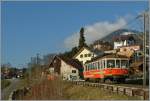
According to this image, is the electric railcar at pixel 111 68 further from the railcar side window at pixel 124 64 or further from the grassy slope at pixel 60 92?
the grassy slope at pixel 60 92

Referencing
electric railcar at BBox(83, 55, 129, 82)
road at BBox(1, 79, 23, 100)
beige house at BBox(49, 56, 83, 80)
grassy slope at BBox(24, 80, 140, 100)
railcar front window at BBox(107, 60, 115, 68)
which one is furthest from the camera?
beige house at BBox(49, 56, 83, 80)

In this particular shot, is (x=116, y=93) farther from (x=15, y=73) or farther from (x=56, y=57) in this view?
(x=15, y=73)

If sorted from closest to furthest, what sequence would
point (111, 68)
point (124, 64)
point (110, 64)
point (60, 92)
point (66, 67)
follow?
point (111, 68) < point (110, 64) < point (124, 64) < point (60, 92) < point (66, 67)

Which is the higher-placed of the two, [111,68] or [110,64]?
[110,64]

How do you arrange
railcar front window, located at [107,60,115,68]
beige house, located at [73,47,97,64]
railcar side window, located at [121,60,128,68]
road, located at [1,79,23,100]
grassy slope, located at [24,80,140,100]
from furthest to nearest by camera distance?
beige house, located at [73,47,97,64]
road, located at [1,79,23,100]
railcar side window, located at [121,60,128,68]
railcar front window, located at [107,60,115,68]
grassy slope, located at [24,80,140,100]

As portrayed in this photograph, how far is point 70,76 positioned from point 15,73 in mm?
12735

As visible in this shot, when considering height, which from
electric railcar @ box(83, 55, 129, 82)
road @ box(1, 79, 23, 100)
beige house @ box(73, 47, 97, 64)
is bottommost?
road @ box(1, 79, 23, 100)

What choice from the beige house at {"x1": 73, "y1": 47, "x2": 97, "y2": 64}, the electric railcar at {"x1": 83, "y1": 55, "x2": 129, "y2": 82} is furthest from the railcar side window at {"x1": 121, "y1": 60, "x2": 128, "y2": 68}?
the beige house at {"x1": 73, "y1": 47, "x2": 97, "y2": 64}

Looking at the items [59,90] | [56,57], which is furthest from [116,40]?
[59,90]

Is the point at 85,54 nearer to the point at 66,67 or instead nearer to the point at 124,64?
the point at 66,67

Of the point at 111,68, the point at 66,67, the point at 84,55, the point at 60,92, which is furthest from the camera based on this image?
the point at 84,55

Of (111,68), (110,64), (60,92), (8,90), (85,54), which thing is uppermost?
(85,54)

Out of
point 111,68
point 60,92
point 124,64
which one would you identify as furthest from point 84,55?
point 111,68

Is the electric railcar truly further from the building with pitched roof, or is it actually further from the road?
the building with pitched roof
